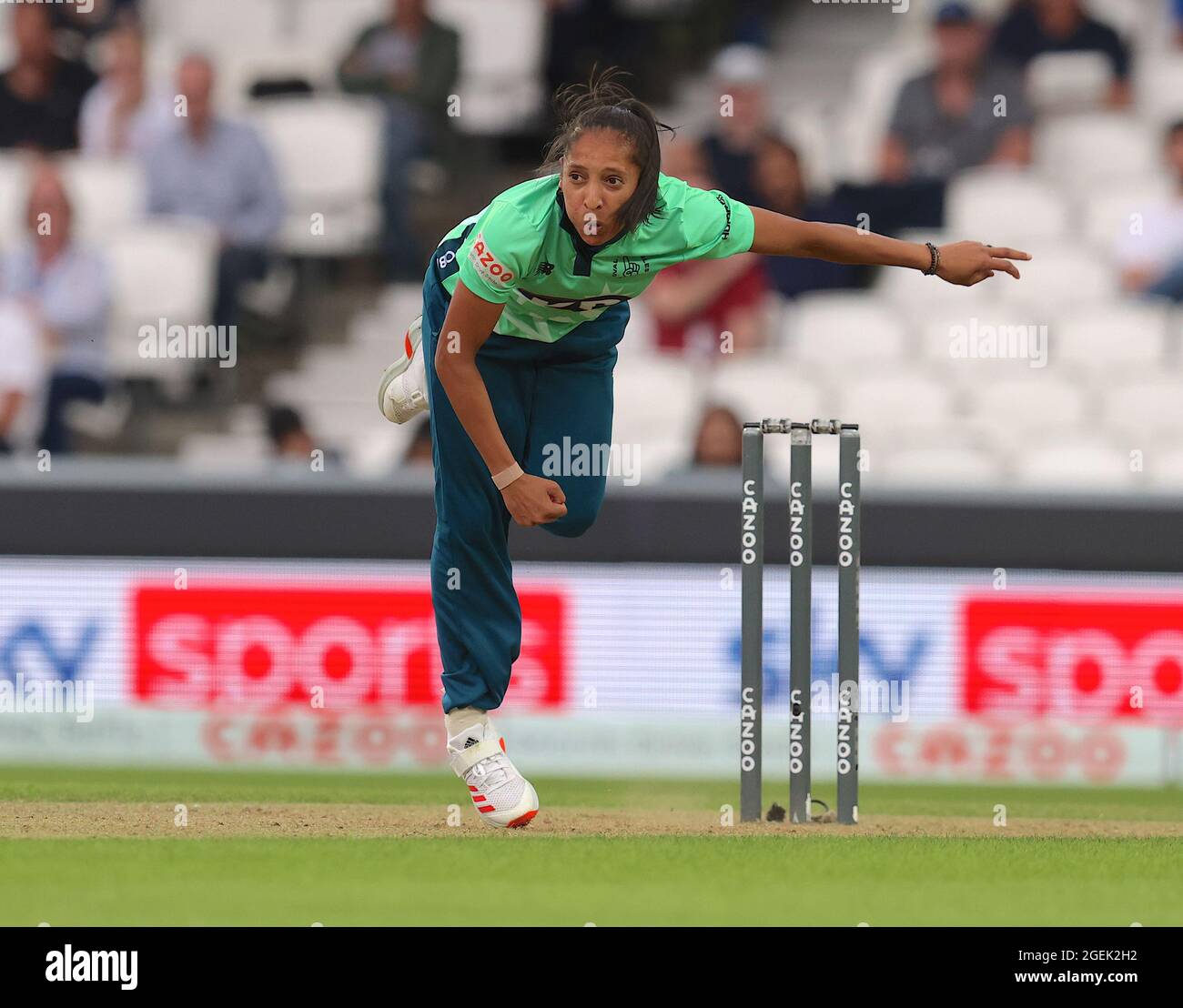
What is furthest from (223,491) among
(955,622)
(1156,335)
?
(1156,335)

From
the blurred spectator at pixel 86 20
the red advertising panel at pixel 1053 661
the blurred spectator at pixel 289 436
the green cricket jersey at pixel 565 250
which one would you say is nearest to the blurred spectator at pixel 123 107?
the blurred spectator at pixel 86 20

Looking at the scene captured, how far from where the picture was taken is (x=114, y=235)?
36.8ft

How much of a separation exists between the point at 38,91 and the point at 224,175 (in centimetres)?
154

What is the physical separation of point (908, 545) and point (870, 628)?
349 millimetres

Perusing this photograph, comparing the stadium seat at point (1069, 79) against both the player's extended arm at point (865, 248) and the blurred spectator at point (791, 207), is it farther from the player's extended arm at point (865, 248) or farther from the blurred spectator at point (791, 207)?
the player's extended arm at point (865, 248)

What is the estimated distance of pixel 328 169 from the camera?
1166 cm

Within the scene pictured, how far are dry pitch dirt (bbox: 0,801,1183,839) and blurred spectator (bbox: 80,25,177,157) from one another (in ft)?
18.7

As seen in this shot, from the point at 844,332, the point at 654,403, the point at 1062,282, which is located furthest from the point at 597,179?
the point at 1062,282

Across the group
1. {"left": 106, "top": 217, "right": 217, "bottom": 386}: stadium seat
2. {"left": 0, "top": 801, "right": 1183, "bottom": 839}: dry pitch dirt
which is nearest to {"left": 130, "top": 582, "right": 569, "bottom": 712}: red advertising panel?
{"left": 0, "top": 801, "right": 1183, "bottom": 839}: dry pitch dirt

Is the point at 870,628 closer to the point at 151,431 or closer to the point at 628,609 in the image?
the point at 628,609

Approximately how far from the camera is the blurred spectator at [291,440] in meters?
10.2

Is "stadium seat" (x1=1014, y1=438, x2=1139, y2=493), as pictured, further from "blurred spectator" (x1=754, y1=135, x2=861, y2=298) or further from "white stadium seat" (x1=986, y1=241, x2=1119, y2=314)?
"blurred spectator" (x1=754, y1=135, x2=861, y2=298)

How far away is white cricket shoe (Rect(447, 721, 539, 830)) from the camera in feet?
20.7

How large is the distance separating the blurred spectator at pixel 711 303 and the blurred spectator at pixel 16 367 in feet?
9.64
